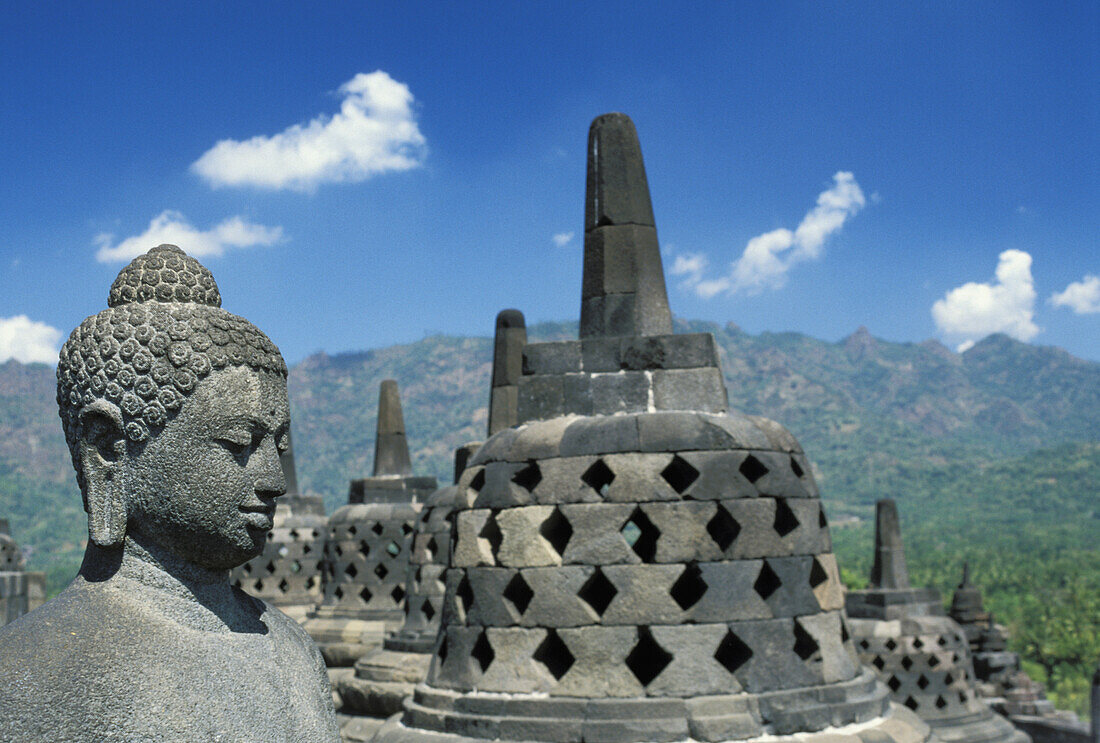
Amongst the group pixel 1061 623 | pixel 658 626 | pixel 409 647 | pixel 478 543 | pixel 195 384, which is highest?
pixel 195 384

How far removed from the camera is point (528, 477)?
5.93 meters

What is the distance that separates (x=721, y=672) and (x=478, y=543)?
5.16 feet

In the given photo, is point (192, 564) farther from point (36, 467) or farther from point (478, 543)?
point (36, 467)

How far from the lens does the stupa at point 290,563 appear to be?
12.1 metres

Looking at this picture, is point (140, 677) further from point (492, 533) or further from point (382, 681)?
point (382, 681)

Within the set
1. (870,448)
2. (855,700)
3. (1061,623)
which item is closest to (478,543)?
(855,700)

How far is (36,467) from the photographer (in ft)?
468

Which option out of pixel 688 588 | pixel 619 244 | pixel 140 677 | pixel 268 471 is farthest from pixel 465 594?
pixel 140 677

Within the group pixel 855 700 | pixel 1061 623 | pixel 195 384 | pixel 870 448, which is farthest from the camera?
pixel 870 448

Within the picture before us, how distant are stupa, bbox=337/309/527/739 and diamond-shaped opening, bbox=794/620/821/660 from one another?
12.7 feet

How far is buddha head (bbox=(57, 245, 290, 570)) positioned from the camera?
92.0 inches

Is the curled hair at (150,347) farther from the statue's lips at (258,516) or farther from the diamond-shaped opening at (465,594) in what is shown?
the diamond-shaped opening at (465,594)

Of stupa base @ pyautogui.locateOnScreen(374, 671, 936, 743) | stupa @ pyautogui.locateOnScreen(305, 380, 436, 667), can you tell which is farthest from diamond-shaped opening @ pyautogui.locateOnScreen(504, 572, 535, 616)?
stupa @ pyautogui.locateOnScreen(305, 380, 436, 667)

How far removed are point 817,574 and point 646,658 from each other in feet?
3.78
